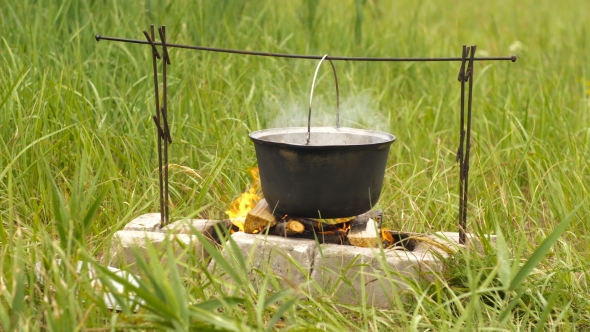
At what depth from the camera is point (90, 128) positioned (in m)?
3.47

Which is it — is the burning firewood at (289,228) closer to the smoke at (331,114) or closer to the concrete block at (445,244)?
the concrete block at (445,244)

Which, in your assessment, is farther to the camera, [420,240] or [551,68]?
[551,68]

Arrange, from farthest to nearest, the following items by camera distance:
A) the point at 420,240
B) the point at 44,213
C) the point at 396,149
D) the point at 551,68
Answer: the point at 551,68, the point at 396,149, the point at 44,213, the point at 420,240

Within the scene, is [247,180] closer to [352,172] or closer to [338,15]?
[352,172]

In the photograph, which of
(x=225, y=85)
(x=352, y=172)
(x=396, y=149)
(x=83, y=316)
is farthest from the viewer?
(x=225, y=85)

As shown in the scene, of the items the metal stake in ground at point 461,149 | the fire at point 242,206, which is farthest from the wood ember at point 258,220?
the metal stake in ground at point 461,149

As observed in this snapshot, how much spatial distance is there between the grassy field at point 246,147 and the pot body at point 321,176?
0.30 m

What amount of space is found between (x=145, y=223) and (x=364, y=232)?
3.06 ft

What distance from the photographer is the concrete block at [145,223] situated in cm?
299

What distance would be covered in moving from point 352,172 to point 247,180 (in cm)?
103

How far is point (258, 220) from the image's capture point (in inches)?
114

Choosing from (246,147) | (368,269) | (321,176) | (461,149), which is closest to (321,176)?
(321,176)

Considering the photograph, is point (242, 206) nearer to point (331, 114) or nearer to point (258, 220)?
point (258, 220)

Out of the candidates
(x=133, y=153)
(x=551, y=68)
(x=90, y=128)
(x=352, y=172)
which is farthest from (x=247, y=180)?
(x=551, y=68)
